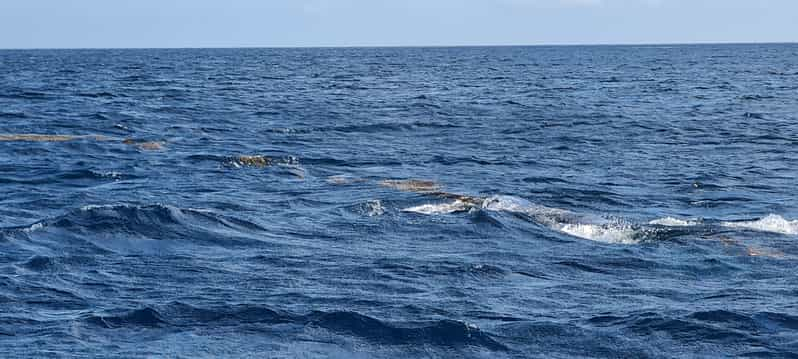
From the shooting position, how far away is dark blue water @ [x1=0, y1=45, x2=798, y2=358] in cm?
1189

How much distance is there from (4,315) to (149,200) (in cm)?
878

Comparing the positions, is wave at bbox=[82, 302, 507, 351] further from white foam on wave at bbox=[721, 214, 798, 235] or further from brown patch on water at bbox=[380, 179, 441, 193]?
brown patch on water at bbox=[380, 179, 441, 193]

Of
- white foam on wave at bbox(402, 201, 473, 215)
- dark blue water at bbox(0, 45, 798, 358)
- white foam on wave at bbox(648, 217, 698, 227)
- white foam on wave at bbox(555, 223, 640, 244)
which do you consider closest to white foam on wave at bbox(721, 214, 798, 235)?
dark blue water at bbox(0, 45, 798, 358)

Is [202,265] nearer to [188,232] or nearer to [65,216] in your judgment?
[188,232]

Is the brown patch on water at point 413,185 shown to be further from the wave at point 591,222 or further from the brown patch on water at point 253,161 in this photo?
the brown patch on water at point 253,161

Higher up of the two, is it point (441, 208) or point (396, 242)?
point (441, 208)

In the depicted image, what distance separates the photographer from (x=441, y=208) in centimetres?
2031

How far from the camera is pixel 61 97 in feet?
182

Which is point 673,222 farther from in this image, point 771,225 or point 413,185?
point 413,185

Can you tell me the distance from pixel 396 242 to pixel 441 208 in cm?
330

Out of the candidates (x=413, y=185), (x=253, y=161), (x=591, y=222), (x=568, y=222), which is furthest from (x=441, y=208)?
(x=253, y=161)

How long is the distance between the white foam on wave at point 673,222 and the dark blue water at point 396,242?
98mm

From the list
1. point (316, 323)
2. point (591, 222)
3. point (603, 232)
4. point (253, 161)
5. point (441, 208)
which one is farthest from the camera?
point (253, 161)

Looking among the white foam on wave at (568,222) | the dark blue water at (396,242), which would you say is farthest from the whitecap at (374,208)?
the white foam on wave at (568,222)
